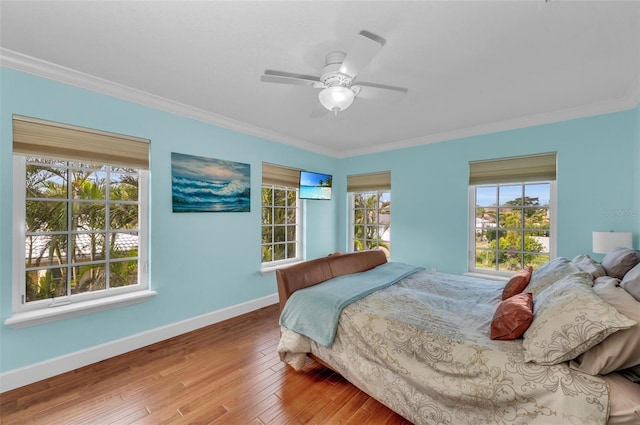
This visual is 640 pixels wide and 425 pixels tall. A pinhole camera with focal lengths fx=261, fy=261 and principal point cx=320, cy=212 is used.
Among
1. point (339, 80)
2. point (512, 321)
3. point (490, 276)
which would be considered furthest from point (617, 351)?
point (490, 276)

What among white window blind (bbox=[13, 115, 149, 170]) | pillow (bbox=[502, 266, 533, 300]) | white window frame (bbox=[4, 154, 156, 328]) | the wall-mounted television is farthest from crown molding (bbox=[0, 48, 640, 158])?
pillow (bbox=[502, 266, 533, 300])

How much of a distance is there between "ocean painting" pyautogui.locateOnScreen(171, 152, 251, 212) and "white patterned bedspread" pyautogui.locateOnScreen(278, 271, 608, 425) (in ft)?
5.79

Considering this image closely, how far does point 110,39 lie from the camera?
5.83ft

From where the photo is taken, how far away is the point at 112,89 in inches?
94.6

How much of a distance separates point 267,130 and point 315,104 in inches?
43.9

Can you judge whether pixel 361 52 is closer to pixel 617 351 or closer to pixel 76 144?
pixel 617 351

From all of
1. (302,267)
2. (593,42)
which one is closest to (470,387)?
(302,267)

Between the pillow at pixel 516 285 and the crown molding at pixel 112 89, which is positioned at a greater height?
the crown molding at pixel 112 89

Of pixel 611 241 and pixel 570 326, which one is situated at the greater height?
pixel 611 241

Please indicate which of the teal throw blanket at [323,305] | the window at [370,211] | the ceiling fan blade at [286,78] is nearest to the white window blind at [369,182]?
the window at [370,211]

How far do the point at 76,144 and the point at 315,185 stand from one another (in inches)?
119

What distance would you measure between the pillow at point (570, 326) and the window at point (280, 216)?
319cm

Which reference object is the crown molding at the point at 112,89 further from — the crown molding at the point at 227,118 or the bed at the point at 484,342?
the bed at the point at 484,342

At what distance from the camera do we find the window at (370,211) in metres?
4.45
